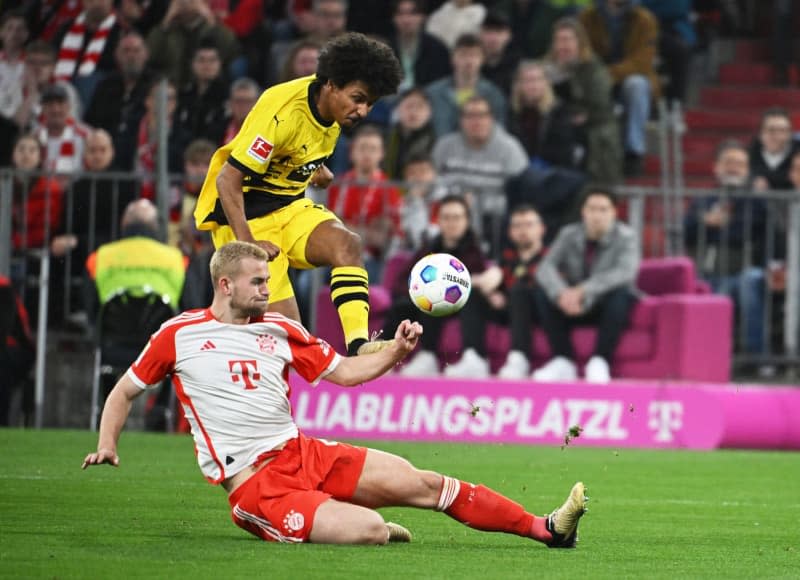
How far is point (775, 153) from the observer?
56.6 feet

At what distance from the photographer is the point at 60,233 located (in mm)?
16062

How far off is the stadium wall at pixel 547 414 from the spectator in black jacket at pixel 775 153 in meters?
2.99

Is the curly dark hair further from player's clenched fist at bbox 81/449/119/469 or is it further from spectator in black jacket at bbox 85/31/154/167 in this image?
spectator in black jacket at bbox 85/31/154/167

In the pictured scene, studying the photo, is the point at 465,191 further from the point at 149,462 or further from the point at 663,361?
the point at 149,462

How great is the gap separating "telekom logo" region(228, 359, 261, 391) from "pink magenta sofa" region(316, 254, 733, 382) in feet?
26.7

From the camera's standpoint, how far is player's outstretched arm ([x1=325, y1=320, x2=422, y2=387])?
735 cm

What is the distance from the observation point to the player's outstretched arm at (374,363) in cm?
735

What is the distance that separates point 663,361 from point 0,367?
19.4 feet

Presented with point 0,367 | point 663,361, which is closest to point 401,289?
point 663,361

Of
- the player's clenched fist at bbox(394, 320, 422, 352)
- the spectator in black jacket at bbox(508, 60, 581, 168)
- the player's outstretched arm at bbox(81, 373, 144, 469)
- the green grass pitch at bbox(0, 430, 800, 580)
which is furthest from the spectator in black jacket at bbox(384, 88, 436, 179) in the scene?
the player's clenched fist at bbox(394, 320, 422, 352)

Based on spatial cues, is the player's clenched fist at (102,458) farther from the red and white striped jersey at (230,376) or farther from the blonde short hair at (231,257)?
the blonde short hair at (231,257)

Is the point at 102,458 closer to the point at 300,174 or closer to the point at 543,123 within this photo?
the point at 300,174

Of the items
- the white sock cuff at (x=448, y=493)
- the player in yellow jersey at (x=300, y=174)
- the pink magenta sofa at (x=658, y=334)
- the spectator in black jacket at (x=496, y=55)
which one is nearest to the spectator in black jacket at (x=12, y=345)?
the pink magenta sofa at (x=658, y=334)

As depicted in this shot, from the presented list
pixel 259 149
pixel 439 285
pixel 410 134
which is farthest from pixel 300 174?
pixel 410 134
